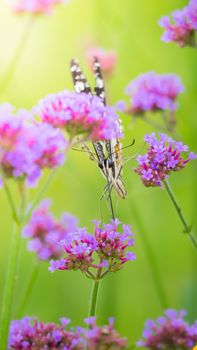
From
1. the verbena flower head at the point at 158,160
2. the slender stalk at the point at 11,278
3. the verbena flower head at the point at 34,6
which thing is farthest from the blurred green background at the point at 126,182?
the slender stalk at the point at 11,278

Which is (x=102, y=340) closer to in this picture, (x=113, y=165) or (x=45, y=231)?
(x=113, y=165)

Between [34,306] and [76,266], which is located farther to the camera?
[34,306]

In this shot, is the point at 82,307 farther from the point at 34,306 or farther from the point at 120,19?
the point at 120,19

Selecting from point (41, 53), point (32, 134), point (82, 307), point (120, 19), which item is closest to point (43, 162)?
point (32, 134)

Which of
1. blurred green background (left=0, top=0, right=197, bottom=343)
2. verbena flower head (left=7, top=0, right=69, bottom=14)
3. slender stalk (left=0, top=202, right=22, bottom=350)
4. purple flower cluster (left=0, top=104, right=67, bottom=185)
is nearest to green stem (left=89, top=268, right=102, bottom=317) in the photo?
slender stalk (left=0, top=202, right=22, bottom=350)

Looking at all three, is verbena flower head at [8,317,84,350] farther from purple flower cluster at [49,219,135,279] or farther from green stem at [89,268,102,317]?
purple flower cluster at [49,219,135,279]

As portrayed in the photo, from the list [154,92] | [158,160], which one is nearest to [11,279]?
[158,160]
